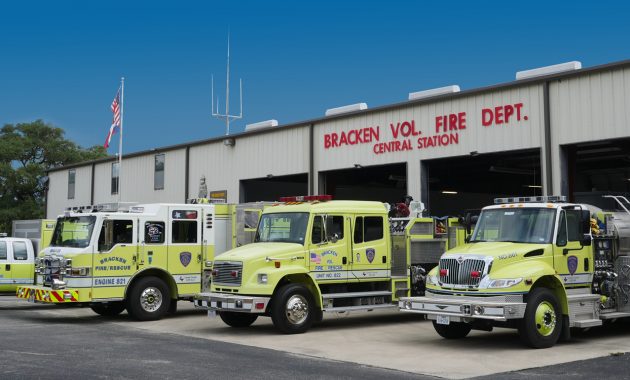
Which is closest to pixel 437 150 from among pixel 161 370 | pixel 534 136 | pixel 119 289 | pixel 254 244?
pixel 534 136

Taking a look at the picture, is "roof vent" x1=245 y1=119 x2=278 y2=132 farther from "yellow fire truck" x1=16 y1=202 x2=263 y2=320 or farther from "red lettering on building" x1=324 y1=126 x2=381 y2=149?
"yellow fire truck" x1=16 y1=202 x2=263 y2=320

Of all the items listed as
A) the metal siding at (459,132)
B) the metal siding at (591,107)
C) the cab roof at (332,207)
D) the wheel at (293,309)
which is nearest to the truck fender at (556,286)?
the cab roof at (332,207)

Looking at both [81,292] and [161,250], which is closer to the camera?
[81,292]

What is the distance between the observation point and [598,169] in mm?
30047

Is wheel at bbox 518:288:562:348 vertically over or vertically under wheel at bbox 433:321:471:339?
over

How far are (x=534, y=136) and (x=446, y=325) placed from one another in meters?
7.86

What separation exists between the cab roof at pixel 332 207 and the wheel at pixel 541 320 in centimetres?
447

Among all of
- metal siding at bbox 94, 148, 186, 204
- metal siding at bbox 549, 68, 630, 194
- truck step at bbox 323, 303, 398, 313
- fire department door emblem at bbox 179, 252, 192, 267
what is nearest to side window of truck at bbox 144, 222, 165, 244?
fire department door emblem at bbox 179, 252, 192, 267

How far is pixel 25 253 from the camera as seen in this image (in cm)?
2067

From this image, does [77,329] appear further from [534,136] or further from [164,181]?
[164,181]

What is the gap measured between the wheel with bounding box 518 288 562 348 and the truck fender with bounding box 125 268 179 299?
8.39m

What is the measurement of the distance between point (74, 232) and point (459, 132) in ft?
36.0

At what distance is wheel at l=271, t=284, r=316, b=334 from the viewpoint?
45.9ft

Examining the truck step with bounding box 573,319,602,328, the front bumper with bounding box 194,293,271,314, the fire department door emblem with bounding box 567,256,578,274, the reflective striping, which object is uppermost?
the fire department door emblem with bounding box 567,256,578,274
